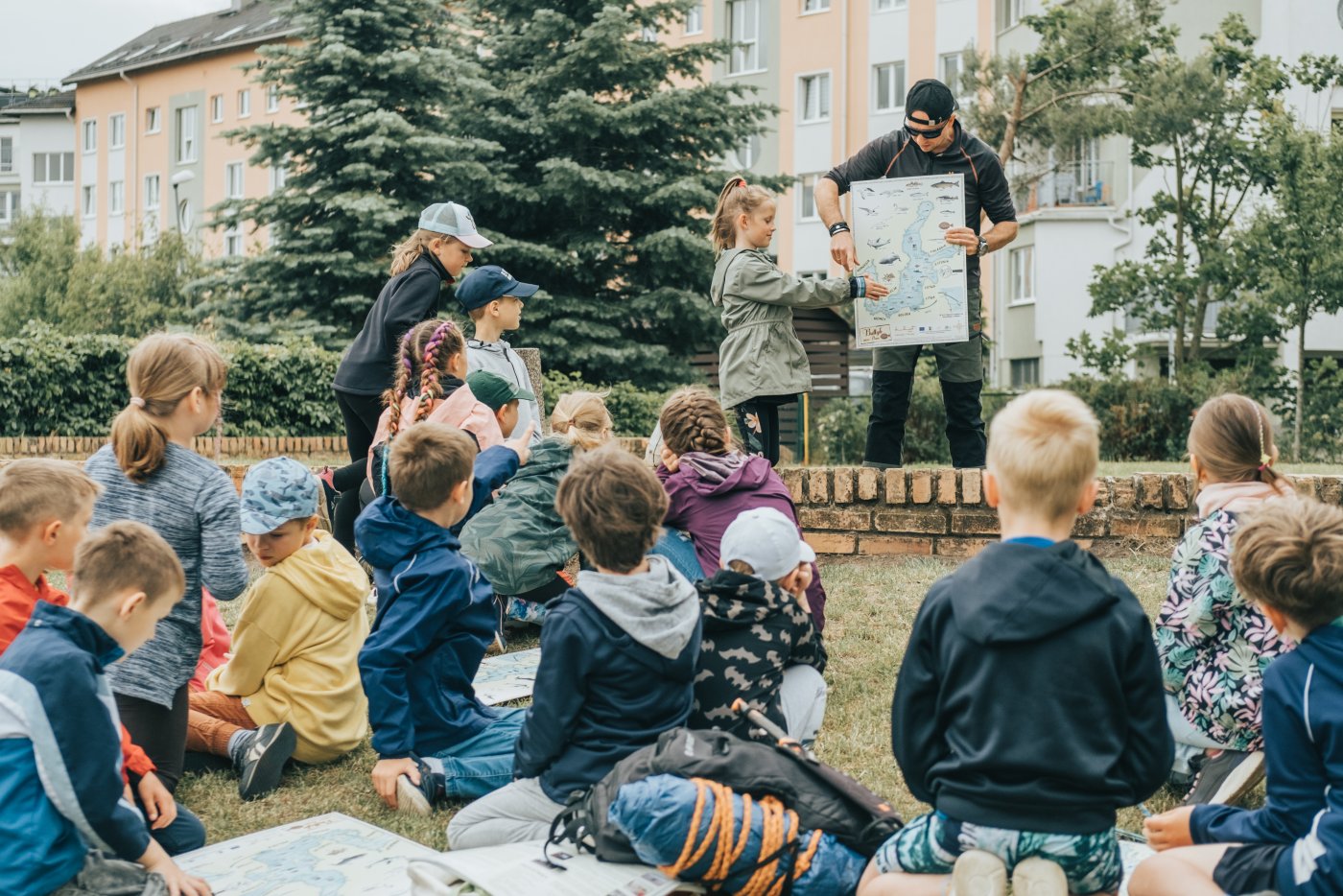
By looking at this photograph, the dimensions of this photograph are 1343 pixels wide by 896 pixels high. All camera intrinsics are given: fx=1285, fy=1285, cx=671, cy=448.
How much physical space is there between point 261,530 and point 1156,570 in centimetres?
441

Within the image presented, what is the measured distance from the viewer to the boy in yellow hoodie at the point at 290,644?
412 centimetres

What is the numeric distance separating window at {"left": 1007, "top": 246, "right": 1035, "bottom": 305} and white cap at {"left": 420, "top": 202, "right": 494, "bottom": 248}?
93.3ft

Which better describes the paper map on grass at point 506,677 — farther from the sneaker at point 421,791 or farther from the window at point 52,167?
the window at point 52,167

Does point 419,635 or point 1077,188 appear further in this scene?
point 1077,188

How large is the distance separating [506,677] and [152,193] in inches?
2054

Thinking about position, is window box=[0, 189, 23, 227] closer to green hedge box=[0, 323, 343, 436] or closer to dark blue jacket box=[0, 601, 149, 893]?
green hedge box=[0, 323, 343, 436]

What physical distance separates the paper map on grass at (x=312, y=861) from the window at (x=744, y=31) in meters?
35.6

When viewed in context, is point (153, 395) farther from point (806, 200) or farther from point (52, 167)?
point (52, 167)

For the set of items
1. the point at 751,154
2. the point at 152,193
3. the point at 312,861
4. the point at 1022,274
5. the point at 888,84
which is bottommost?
the point at 312,861

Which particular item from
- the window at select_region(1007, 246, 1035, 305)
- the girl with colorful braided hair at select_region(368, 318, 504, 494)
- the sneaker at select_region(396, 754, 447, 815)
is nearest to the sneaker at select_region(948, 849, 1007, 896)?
the sneaker at select_region(396, 754, 447, 815)

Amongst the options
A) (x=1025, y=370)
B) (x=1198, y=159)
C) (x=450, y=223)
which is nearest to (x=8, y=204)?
(x=1025, y=370)

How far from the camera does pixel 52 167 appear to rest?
6316 centimetres

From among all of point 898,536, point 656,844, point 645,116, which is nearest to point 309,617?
point 656,844

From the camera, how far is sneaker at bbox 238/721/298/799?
3.94m
